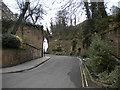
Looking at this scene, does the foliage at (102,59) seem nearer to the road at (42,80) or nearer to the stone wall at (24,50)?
the road at (42,80)

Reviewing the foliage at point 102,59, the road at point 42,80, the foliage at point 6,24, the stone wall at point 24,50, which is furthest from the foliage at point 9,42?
the foliage at point 102,59

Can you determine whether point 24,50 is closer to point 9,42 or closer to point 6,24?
point 9,42

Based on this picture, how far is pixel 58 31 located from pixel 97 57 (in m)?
33.3

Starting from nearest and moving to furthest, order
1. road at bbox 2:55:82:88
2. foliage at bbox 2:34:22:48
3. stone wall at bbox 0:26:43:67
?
1. road at bbox 2:55:82:88
2. stone wall at bbox 0:26:43:67
3. foliage at bbox 2:34:22:48

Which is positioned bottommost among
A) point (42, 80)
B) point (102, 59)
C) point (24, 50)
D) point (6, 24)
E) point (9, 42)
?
point (42, 80)

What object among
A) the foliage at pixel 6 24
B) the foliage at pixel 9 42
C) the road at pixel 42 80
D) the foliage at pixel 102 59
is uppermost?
the foliage at pixel 6 24

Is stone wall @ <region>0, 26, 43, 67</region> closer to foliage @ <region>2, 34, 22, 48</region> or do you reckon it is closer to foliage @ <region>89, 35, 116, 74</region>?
foliage @ <region>2, 34, 22, 48</region>

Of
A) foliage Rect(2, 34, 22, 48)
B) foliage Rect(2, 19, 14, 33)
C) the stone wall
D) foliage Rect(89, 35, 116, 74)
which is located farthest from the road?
foliage Rect(2, 19, 14, 33)

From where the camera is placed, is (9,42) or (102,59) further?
(9,42)

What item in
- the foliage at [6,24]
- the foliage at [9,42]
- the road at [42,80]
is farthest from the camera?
the foliage at [6,24]

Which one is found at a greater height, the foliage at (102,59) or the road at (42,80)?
the foliage at (102,59)

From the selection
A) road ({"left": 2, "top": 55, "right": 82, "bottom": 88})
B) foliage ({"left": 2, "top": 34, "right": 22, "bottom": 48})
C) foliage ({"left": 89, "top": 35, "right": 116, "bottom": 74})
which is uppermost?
foliage ({"left": 2, "top": 34, "right": 22, "bottom": 48})

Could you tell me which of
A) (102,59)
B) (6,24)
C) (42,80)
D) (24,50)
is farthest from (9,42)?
(102,59)

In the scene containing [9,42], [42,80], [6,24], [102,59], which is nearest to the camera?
[42,80]
